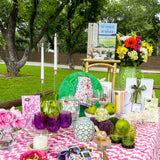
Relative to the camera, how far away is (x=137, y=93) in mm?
1759

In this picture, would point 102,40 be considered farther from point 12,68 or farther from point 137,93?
point 12,68

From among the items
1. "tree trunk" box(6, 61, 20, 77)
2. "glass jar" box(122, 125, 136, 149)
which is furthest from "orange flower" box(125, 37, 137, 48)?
"tree trunk" box(6, 61, 20, 77)

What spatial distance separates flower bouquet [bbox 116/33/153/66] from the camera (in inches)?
89.6

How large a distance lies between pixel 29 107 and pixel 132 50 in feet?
4.97

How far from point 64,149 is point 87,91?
877 mm

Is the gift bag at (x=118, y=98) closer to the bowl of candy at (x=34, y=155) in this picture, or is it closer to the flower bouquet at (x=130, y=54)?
the flower bouquet at (x=130, y=54)

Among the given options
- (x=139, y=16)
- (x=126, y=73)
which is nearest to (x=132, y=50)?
(x=126, y=73)

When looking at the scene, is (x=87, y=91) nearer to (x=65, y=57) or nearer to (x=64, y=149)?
(x=64, y=149)

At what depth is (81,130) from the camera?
3.93 ft

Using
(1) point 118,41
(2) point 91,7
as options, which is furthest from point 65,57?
(1) point 118,41

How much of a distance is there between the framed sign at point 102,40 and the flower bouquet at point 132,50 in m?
0.12

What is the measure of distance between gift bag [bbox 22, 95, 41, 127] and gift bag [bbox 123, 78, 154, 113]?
2.74 feet

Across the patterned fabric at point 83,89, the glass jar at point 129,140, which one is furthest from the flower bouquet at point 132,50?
the glass jar at point 129,140

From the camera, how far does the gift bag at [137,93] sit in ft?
5.75
